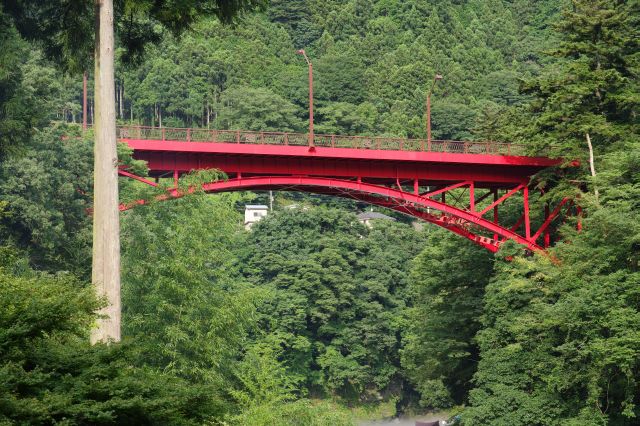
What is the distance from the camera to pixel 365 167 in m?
40.4

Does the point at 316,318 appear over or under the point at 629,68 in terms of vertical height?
under

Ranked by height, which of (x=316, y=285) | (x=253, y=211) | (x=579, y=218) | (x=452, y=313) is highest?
(x=579, y=218)

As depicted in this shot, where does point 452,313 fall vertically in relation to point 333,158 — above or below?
below

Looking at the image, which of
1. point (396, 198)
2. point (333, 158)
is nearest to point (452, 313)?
point (396, 198)

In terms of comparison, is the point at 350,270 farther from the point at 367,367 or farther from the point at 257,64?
the point at 257,64

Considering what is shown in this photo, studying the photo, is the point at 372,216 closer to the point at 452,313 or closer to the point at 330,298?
the point at 330,298

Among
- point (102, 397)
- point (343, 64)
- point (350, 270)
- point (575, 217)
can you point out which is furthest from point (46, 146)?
point (343, 64)

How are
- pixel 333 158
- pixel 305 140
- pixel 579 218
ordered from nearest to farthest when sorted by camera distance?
1. pixel 579 218
2. pixel 333 158
3. pixel 305 140

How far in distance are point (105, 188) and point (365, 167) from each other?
76.1 ft

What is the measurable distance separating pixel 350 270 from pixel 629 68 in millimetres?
30456

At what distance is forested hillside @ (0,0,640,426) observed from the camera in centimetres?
1402

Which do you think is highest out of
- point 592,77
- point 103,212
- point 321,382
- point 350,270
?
point 592,77

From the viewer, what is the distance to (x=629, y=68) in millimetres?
40156

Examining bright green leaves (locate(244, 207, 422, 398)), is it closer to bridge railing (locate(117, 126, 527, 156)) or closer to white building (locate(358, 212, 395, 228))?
white building (locate(358, 212, 395, 228))
